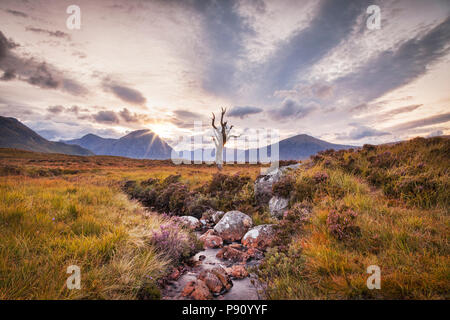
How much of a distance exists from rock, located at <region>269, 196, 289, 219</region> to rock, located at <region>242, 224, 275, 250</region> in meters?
1.07

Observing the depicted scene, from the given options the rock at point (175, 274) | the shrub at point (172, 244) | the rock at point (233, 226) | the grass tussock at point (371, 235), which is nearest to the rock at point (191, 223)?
the rock at point (233, 226)

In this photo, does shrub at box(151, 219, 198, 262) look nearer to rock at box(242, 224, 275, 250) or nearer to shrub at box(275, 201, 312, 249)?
rock at box(242, 224, 275, 250)

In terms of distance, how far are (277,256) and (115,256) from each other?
3.31 meters

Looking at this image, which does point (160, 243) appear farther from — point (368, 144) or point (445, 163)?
point (368, 144)

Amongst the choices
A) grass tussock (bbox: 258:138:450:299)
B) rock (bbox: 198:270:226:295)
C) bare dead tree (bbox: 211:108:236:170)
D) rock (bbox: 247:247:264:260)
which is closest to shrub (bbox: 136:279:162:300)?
rock (bbox: 198:270:226:295)

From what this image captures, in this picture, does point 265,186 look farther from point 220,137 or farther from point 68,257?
point 220,137

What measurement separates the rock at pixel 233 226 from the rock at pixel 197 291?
307cm

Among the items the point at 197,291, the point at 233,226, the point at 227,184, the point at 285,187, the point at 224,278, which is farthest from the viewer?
the point at 227,184

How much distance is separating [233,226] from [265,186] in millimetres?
2798

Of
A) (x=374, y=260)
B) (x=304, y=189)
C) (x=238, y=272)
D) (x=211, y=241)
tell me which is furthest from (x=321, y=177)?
(x=211, y=241)

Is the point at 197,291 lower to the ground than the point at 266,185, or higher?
lower

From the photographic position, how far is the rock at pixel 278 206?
7117mm

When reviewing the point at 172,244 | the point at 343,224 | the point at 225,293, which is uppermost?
the point at 343,224

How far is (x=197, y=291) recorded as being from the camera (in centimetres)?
352
